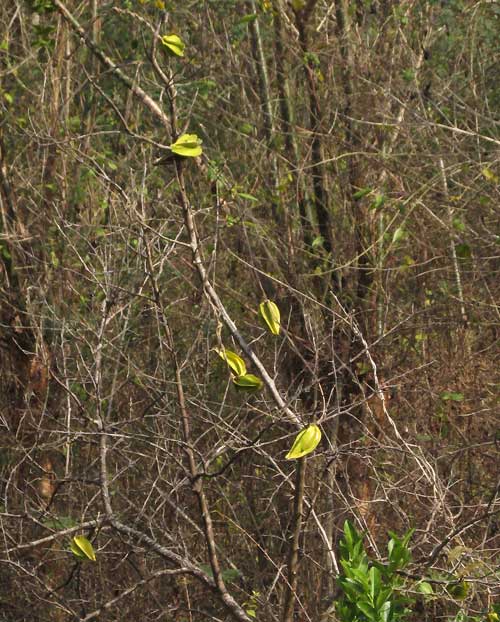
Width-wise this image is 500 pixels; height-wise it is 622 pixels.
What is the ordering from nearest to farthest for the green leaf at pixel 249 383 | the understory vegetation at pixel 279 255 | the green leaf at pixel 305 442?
the green leaf at pixel 305 442, the green leaf at pixel 249 383, the understory vegetation at pixel 279 255

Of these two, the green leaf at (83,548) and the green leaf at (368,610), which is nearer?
the green leaf at (368,610)

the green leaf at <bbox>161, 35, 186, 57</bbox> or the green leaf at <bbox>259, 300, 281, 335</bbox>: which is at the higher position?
the green leaf at <bbox>161, 35, 186, 57</bbox>

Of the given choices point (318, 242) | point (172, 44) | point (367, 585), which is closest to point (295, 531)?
point (367, 585)

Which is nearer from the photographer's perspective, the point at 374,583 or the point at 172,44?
the point at 374,583

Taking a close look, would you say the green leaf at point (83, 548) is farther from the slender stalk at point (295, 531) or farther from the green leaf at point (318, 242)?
the green leaf at point (318, 242)

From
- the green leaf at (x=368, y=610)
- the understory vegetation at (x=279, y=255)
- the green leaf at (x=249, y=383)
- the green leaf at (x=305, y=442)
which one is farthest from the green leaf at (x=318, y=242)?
the green leaf at (x=368, y=610)

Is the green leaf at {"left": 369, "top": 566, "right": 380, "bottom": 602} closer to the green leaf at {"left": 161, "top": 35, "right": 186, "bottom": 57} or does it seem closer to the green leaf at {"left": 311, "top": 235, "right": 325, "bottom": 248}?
the green leaf at {"left": 161, "top": 35, "right": 186, "bottom": 57}

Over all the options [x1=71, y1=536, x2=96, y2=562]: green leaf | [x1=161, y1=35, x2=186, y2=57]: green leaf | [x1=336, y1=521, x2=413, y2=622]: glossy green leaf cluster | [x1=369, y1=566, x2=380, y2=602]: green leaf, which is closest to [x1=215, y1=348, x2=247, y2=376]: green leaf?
[x1=336, y1=521, x2=413, y2=622]: glossy green leaf cluster

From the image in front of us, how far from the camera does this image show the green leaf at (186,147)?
9.69 feet

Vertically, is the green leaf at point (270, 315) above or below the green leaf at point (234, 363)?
above

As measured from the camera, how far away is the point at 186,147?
2.99 meters

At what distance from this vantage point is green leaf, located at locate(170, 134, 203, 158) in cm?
295

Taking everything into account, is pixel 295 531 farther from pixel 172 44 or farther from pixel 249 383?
pixel 172 44

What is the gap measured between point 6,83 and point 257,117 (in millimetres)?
1626
